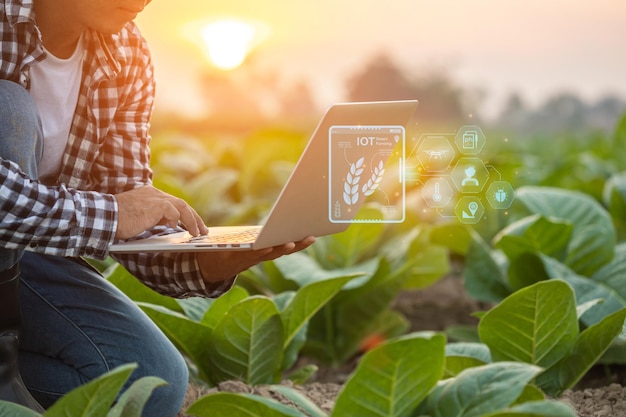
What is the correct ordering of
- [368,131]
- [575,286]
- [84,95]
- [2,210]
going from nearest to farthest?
[2,210] → [368,131] → [84,95] → [575,286]

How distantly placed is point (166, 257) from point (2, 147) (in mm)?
514

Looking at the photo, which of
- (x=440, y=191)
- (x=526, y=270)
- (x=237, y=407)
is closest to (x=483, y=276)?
(x=526, y=270)

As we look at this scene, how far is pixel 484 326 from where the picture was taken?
2.07 metres

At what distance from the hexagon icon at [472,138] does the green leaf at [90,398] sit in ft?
4.31

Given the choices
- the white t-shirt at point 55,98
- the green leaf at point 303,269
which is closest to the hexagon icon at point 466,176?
A: the green leaf at point 303,269

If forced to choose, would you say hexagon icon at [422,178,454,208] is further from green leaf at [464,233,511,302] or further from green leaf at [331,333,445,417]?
green leaf at [331,333,445,417]

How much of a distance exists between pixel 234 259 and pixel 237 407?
0.50m

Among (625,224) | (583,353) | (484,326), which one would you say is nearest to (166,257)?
(484,326)

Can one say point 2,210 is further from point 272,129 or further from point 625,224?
point 272,129

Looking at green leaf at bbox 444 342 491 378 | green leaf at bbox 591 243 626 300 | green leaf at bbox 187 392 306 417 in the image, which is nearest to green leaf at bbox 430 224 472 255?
green leaf at bbox 591 243 626 300

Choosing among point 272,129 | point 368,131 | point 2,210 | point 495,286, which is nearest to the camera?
point 2,210

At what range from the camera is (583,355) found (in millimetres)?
2221

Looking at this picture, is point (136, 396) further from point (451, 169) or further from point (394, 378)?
point (451, 169)

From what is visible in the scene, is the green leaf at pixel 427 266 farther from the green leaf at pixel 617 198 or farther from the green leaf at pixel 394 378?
the green leaf at pixel 394 378
